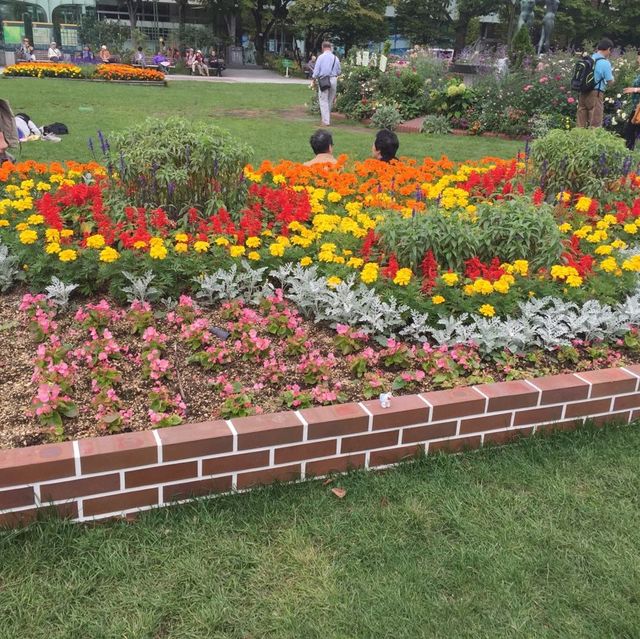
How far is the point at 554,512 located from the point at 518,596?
0.51 metres

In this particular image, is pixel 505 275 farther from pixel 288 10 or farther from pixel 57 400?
pixel 288 10

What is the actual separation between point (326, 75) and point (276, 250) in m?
10.3

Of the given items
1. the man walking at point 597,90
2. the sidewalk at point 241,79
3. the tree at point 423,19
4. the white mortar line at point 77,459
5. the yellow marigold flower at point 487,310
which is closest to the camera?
the white mortar line at point 77,459

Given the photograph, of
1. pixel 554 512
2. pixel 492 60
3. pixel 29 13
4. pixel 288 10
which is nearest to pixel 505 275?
pixel 554 512

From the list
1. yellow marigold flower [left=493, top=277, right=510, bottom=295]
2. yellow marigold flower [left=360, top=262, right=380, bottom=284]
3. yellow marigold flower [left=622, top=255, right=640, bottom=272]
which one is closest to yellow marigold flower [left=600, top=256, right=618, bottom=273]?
yellow marigold flower [left=622, top=255, right=640, bottom=272]

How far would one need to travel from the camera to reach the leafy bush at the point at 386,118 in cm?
1394

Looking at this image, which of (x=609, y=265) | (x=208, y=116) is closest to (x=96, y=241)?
(x=609, y=265)

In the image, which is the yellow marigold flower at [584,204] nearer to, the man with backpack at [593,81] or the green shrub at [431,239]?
the green shrub at [431,239]

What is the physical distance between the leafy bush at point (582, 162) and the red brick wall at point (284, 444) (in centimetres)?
305

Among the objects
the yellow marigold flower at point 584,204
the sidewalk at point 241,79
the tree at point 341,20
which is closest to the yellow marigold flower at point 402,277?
the yellow marigold flower at point 584,204

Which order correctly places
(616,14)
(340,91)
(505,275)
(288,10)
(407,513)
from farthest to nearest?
(616,14)
(288,10)
(340,91)
(505,275)
(407,513)

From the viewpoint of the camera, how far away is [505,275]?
3.85m

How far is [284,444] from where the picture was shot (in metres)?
2.66

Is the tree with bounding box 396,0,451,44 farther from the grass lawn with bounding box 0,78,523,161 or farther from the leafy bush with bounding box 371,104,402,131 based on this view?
the leafy bush with bounding box 371,104,402,131
